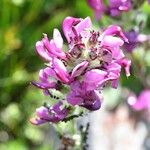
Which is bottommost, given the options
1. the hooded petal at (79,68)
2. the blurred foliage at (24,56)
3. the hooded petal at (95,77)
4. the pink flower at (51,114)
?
the blurred foliage at (24,56)

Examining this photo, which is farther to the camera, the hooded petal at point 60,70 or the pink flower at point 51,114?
the pink flower at point 51,114

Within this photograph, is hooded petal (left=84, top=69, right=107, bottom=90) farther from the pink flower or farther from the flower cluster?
the pink flower

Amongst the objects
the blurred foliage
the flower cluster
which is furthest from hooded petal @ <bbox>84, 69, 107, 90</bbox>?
the blurred foliage

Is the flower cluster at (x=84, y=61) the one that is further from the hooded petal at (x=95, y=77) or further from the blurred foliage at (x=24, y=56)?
the blurred foliage at (x=24, y=56)

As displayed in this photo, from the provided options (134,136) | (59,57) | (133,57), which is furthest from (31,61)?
(59,57)

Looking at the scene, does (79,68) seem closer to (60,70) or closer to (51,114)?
(60,70)

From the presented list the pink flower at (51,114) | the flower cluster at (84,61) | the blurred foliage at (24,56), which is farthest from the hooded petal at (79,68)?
the blurred foliage at (24,56)
